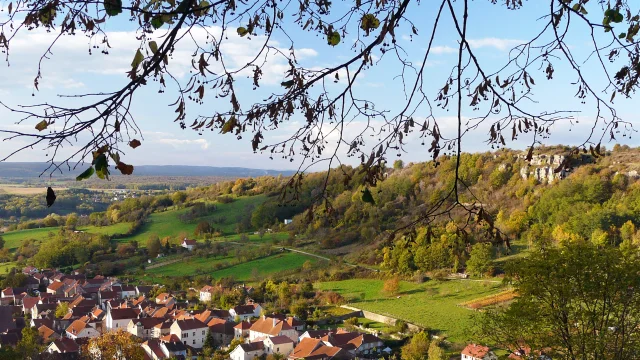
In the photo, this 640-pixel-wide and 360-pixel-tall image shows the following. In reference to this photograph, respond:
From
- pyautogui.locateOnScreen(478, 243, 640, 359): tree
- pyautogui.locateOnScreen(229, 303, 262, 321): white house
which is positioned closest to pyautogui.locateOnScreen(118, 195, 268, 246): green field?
pyautogui.locateOnScreen(229, 303, 262, 321): white house

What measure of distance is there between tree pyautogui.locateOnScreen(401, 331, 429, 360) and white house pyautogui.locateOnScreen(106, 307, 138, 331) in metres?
10.6

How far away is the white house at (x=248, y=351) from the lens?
16203 millimetres

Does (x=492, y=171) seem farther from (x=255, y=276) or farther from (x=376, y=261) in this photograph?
(x=255, y=276)

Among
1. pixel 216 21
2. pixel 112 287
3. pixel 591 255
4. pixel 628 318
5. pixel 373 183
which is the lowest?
pixel 112 287

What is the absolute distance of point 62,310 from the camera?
23.3m

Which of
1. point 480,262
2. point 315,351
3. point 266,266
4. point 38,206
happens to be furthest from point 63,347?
point 38,206

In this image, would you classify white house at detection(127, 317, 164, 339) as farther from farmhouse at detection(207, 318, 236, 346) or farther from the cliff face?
the cliff face

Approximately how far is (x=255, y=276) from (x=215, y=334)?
770 centimetres

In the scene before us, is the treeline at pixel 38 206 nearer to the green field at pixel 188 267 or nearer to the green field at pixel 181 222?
the green field at pixel 181 222

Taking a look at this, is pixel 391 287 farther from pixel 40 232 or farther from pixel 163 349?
pixel 40 232

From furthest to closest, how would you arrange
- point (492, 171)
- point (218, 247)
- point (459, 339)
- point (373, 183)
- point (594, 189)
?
point (492, 171) → point (218, 247) → point (594, 189) → point (459, 339) → point (373, 183)

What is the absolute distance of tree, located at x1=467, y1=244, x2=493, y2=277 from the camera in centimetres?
2258

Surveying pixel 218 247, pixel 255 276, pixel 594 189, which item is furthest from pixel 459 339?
pixel 218 247

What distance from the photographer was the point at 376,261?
93.7 feet
